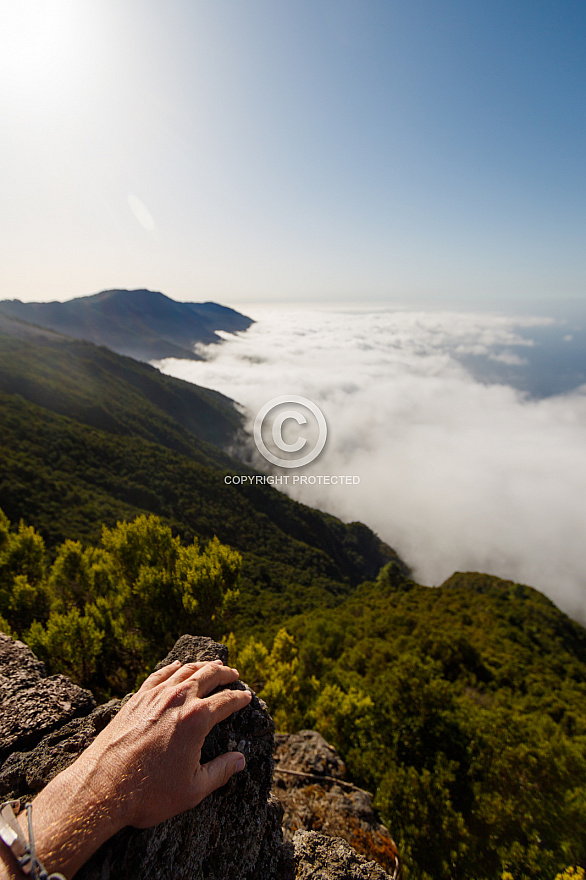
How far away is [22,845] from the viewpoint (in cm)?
236

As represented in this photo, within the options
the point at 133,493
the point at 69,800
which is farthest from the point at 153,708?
the point at 133,493

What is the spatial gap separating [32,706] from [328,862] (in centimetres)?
573

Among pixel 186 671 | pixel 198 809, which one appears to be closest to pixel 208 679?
pixel 186 671

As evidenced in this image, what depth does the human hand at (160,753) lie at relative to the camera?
300 cm

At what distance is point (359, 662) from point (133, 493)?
306ft

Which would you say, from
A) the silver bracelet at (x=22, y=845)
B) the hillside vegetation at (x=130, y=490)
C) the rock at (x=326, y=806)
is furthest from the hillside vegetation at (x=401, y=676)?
the hillside vegetation at (x=130, y=490)

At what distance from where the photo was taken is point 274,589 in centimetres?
9319

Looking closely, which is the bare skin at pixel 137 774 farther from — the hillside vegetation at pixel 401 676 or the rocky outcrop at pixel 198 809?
the hillside vegetation at pixel 401 676

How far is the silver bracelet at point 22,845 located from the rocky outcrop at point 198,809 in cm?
85

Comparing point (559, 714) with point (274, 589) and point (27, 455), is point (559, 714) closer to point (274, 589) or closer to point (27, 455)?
point (274, 589)

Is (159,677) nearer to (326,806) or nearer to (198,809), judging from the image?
(198,809)

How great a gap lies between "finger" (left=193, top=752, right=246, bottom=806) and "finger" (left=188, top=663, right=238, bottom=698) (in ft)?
2.20

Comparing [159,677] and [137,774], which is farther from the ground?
[137,774]

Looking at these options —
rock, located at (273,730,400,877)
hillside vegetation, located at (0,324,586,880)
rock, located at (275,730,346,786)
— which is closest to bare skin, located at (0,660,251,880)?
rock, located at (273,730,400,877)
